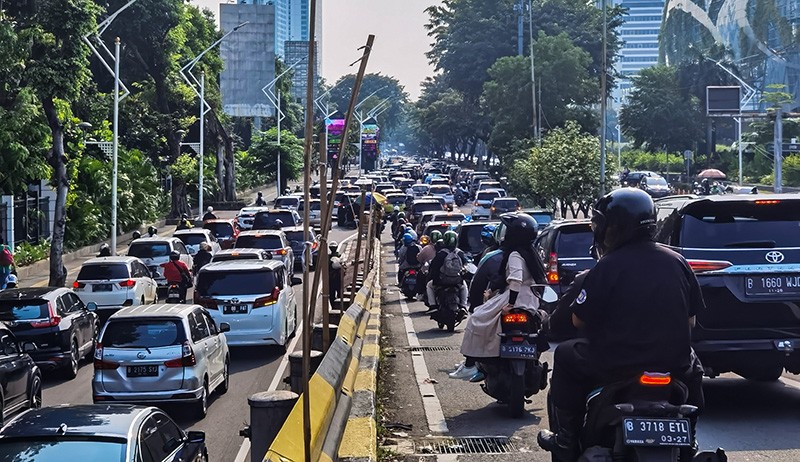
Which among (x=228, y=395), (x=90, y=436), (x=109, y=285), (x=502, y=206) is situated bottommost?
(x=228, y=395)

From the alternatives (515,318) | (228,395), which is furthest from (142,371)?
(515,318)

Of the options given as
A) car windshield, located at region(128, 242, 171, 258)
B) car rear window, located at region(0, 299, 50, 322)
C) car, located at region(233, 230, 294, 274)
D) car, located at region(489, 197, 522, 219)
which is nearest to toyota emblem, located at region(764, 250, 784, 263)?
car rear window, located at region(0, 299, 50, 322)

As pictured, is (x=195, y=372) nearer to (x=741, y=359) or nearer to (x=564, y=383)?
(x=741, y=359)

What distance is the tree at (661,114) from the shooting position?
97387mm

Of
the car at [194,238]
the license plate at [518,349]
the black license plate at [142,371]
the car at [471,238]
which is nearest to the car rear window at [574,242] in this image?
the black license plate at [142,371]

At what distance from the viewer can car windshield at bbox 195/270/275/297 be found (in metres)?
19.6

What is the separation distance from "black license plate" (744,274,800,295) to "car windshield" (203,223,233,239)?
30.3 m

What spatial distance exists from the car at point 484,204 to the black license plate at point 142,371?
3502 cm

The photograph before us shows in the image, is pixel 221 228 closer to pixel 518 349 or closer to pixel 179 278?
pixel 179 278

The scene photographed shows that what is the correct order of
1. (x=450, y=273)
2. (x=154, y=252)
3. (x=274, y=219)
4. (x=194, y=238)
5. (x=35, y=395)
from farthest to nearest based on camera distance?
(x=274, y=219) < (x=194, y=238) < (x=154, y=252) < (x=450, y=273) < (x=35, y=395)

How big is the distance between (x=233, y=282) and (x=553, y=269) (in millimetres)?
5469

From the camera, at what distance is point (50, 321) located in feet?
60.5

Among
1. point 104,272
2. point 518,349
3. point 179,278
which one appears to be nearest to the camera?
point 518,349

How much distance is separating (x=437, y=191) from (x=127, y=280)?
4057 centimetres
